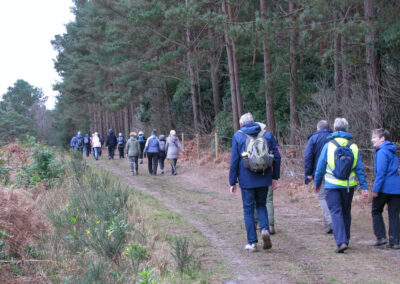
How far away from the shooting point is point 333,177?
20.4 ft

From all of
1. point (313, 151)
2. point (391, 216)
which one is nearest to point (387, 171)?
point (391, 216)

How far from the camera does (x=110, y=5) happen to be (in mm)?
29469

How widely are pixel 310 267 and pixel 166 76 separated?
22.6 meters

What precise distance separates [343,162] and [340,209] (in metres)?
0.70

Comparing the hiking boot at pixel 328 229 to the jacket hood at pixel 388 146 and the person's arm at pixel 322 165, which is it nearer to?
the person's arm at pixel 322 165

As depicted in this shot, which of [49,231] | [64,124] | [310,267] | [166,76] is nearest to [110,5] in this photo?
[166,76]

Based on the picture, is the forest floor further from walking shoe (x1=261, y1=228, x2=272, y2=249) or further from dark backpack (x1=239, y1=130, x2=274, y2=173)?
dark backpack (x1=239, y1=130, x2=274, y2=173)

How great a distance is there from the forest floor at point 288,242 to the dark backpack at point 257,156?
1.28 metres

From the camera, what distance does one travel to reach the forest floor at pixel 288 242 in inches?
205

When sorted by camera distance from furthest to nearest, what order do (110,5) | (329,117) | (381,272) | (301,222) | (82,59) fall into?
(82,59) → (110,5) → (329,117) → (301,222) → (381,272)

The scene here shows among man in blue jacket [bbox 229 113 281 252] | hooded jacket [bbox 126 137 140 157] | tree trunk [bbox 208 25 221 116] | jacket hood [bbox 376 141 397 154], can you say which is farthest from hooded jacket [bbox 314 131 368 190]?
tree trunk [bbox 208 25 221 116]

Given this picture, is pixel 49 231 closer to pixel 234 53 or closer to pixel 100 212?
pixel 100 212

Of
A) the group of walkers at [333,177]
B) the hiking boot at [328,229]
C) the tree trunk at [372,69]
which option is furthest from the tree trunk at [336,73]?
the group of walkers at [333,177]

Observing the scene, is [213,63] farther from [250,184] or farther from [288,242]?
[250,184]
